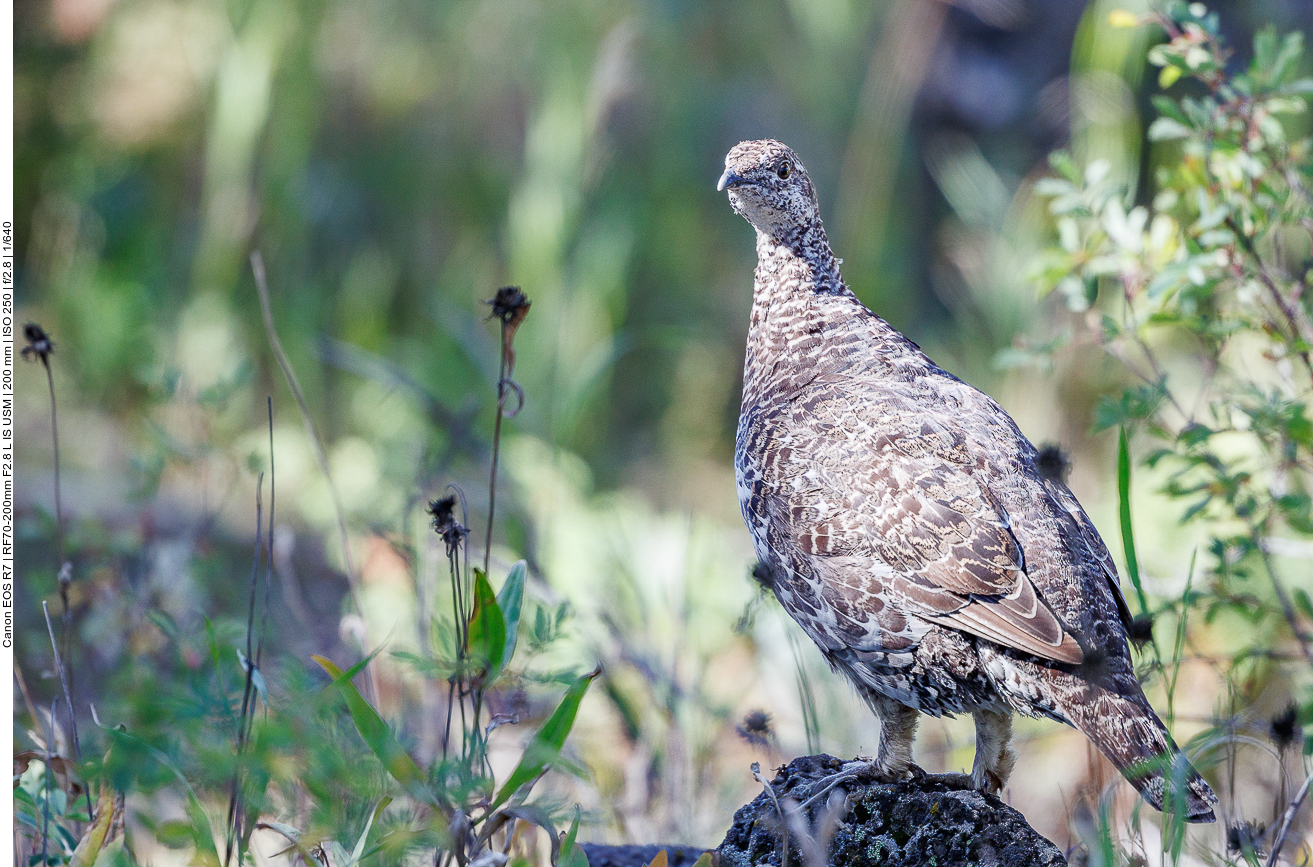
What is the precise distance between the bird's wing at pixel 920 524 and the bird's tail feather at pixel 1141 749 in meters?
0.13

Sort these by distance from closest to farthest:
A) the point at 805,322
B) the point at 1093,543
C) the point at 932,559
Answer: the point at 932,559, the point at 1093,543, the point at 805,322

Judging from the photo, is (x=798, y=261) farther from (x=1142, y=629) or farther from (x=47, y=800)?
(x=47, y=800)

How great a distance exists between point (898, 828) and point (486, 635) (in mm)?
1158

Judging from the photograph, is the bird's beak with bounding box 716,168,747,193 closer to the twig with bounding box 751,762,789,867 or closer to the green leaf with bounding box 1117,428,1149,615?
the green leaf with bounding box 1117,428,1149,615

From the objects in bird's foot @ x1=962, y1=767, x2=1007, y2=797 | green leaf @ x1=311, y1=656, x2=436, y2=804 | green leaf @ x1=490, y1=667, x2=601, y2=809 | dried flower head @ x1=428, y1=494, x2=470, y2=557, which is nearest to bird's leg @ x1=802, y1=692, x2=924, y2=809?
bird's foot @ x1=962, y1=767, x2=1007, y2=797

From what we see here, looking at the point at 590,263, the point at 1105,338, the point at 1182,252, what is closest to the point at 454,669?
the point at 1105,338

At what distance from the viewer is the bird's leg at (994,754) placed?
2770 millimetres

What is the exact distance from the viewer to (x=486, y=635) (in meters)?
2.18

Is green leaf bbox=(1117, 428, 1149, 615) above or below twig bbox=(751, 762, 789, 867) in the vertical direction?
above

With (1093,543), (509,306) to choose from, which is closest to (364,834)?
(509,306)

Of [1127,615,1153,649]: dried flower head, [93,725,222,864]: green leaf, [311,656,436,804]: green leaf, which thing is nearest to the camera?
[93,725,222,864]: green leaf

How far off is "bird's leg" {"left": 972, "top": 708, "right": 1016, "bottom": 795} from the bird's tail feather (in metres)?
0.42

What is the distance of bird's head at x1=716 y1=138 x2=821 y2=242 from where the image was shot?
Answer: 10.2 ft

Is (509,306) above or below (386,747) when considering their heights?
above
